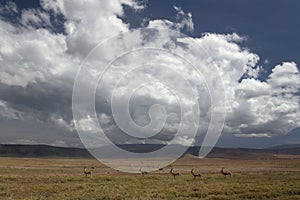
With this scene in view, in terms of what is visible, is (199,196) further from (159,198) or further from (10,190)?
(10,190)

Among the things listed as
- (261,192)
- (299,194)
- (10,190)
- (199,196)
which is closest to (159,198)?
(199,196)

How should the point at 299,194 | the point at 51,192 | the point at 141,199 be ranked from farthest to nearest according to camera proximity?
the point at 51,192 → the point at 299,194 → the point at 141,199

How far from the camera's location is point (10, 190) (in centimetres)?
3244

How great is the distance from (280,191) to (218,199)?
7241 millimetres

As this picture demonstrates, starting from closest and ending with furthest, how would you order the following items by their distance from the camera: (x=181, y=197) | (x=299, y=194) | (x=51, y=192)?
(x=181, y=197) → (x=299, y=194) → (x=51, y=192)

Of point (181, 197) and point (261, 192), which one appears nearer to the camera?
point (181, 197)

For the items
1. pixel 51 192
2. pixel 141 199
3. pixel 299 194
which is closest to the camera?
pixel 141 199

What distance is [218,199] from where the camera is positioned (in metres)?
26.4

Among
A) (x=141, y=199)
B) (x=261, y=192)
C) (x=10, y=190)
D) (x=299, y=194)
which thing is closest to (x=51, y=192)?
(x=10, y=190)

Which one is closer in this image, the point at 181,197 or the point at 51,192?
the point at 181,197

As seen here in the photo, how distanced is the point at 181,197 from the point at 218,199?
9.21ft

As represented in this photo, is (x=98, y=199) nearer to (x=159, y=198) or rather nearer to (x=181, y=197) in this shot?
(x=159, y=198)

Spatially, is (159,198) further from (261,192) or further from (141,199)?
(261,192)

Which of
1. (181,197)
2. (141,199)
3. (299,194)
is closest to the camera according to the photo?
(141,199)
